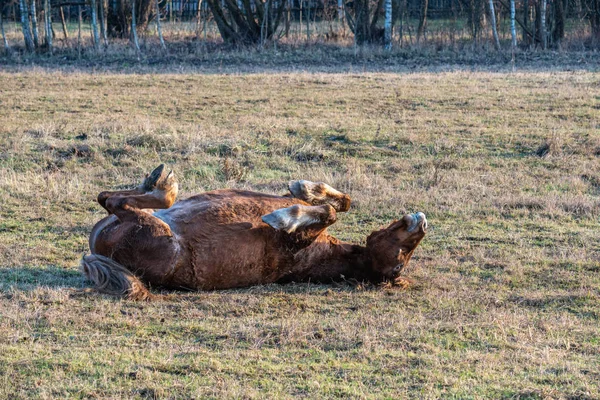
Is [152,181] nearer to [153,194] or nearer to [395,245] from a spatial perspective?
[153,194]

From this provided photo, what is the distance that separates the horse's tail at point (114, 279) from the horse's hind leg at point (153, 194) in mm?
366

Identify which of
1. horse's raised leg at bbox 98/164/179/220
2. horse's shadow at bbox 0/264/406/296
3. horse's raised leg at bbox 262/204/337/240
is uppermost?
horse's raised leg at bbox 98/164/179/220

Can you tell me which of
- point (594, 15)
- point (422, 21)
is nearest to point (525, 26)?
point (594, 15)

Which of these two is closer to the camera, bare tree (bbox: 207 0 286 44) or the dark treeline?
the dark treeline

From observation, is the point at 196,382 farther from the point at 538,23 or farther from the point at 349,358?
the point at 538,23

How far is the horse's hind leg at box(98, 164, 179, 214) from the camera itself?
5.65 meters

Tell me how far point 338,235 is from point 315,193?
1.52 metres

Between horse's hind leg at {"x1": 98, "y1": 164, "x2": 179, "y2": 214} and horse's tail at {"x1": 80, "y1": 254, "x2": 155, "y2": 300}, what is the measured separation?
1.20 ft

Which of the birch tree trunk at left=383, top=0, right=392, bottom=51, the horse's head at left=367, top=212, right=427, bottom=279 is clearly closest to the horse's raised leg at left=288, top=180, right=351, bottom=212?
the horse's head at left=367, top=212, right=427, bottom=279

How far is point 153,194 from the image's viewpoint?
18.7ft

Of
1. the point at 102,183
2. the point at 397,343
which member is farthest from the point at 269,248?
the point at 102,183

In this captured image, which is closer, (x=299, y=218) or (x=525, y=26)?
(x=299, y=218)

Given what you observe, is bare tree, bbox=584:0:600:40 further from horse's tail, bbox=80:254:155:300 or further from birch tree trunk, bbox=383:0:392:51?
horse's tail, bbox=80:254:155:300

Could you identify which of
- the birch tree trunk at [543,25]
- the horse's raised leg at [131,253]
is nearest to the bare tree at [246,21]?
the birch tree trunk at [543,25]
